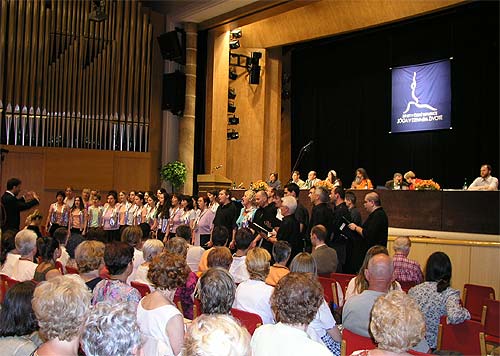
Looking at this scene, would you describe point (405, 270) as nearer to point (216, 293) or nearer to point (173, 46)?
point (216, 293)

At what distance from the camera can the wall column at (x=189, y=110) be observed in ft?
48.8

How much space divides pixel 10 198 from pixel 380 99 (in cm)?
916

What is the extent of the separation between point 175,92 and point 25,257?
9.87 metres

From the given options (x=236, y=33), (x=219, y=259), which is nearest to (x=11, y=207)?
(x=219, y=259)

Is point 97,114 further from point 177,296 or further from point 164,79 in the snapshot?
point 177,296

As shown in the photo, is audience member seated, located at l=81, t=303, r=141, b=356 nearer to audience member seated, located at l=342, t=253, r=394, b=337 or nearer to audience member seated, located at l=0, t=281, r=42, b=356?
audience member seated, located at l=0, t=281, r=42, b=356

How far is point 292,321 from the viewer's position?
289 centimetres

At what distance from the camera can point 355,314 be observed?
3541 millimetres

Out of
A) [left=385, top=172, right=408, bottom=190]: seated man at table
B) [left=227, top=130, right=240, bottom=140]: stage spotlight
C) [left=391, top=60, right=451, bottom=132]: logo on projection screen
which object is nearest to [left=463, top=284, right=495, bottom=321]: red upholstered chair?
[left=385, top=172, right=408, bottom=190]: seated man at table

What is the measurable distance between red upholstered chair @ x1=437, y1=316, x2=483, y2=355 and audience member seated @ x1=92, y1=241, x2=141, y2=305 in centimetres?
190

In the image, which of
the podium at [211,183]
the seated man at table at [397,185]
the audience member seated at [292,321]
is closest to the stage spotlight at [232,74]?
the podium at [211,183]

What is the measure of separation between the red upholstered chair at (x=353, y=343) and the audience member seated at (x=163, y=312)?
2.85ft

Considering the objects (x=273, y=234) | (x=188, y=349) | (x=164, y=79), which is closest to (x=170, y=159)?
(x=164, y=79)

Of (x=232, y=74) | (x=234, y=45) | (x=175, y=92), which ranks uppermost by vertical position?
(x=234, y=45)
